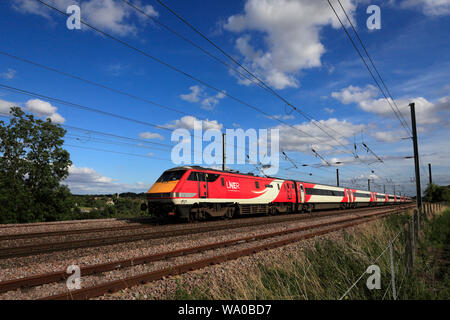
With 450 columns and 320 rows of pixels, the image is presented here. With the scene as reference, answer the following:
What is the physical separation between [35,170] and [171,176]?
1655 cm

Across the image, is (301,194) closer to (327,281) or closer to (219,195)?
(219,195)

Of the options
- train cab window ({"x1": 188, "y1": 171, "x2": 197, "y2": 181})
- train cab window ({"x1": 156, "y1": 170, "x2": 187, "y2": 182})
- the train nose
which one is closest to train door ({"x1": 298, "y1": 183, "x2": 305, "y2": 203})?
train cab window ({"x1": 188, "y1": 171, "x2": 197, "y2": 181})

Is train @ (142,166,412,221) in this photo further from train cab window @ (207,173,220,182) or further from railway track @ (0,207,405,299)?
railway track @ (0,207,405,299)

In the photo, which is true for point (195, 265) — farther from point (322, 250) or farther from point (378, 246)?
point (378, 246)

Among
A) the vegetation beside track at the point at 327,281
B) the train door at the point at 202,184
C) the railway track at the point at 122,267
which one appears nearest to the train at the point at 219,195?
the train door at the point at 202,184

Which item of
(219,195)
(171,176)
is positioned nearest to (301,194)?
(219,195)

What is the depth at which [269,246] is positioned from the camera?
31.1 feet

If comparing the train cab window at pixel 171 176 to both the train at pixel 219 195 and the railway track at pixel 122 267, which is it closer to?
the train at pixel 219 195

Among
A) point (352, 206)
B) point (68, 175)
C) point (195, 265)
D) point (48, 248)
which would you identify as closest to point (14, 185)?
point (68, 175)

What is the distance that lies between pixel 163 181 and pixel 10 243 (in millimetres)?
7586

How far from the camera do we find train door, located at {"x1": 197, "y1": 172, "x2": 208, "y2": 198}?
16.1 metres
